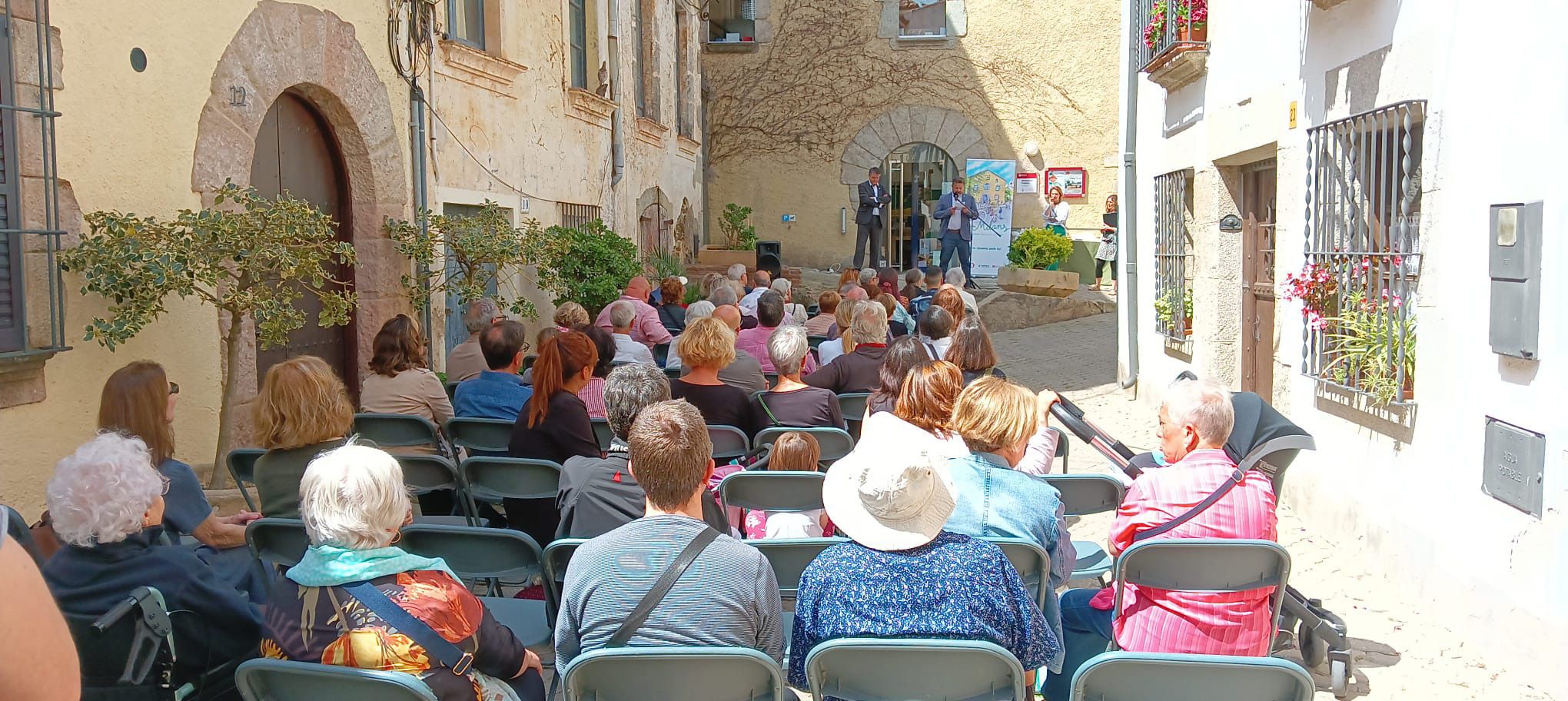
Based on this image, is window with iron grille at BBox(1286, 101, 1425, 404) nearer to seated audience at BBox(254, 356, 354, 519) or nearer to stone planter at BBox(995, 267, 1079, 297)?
seated audience at BBox(254, 356, 354, 519)

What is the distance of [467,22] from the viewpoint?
341 inches

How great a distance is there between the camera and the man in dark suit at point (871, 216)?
53.0 feet

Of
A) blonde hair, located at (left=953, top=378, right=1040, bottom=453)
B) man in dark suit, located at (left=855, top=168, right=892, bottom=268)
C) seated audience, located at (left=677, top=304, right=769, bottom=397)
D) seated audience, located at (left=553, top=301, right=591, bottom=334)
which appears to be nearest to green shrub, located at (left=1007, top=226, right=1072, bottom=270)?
man in dark suit, located at (left=855, top=168, right=892, bottom=268)

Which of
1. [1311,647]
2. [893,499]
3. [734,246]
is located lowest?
[1311,647]

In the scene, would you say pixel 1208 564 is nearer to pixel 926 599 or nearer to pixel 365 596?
pixel 926 599

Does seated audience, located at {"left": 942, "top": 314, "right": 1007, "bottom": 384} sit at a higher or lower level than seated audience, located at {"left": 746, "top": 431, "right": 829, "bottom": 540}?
higher

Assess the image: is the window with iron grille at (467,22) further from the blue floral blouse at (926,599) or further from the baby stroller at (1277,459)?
the blue floral blouse at (926,599)

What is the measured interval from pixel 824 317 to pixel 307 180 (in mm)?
3515

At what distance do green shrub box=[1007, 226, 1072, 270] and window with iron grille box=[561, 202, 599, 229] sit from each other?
6.06 m

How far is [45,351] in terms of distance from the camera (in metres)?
4.40

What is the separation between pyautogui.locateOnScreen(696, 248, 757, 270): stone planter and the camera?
15.6 m

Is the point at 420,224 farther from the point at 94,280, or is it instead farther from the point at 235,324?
the point at 94,280

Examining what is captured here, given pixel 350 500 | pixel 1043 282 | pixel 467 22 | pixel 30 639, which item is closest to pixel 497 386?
pixel 350 500

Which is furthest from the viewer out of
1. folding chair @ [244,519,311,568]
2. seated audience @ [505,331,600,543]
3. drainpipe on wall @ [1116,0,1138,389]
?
drainpipe on wall @ [1116,0,1138,389]
